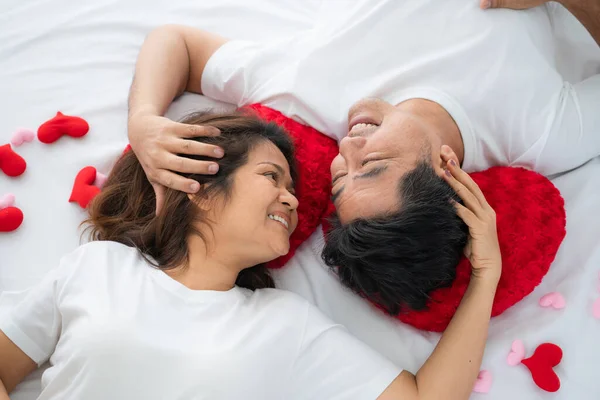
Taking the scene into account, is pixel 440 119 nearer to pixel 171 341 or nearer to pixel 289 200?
Answer: pixel 289 200

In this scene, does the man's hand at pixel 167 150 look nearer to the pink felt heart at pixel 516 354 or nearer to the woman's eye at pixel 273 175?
the woman's eye at pixel 273 175

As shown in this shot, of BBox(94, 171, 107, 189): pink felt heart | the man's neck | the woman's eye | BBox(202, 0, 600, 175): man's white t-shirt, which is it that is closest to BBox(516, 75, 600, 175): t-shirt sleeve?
BBox(202, 0, 600, 175): man's white t-shirt

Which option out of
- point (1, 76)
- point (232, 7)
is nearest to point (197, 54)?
point (232, 7)

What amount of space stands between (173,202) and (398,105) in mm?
719

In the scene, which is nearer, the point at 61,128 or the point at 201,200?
the point at 201,200

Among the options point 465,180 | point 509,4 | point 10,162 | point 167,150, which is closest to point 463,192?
point 465,180

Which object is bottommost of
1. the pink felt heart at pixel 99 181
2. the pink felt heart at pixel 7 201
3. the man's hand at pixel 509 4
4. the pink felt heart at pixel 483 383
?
the pink felt heart at pixel 483 383

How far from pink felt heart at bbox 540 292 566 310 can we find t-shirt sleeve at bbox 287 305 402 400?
495 millimetres

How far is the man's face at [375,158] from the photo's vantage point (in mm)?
1485

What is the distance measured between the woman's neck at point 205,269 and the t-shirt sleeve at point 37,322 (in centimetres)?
29

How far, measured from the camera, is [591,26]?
1.88m

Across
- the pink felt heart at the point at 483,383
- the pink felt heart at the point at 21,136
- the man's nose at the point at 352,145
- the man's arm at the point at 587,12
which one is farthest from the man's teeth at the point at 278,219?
the man's arm at the point at 587,12

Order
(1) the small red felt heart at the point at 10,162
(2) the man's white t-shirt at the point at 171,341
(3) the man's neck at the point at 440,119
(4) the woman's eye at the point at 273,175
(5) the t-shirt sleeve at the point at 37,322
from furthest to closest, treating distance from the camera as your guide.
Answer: (1) the small red felt heart at the point at 10,162 < (3) the man's neck at the point at 440,119 < (4) the woman's eye at the point at 273,175 < (5) the t-shirt sleeve at the point at 37,322 < (2) the man's white t-shirt at the point at 171,341

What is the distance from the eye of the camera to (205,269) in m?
1.52
